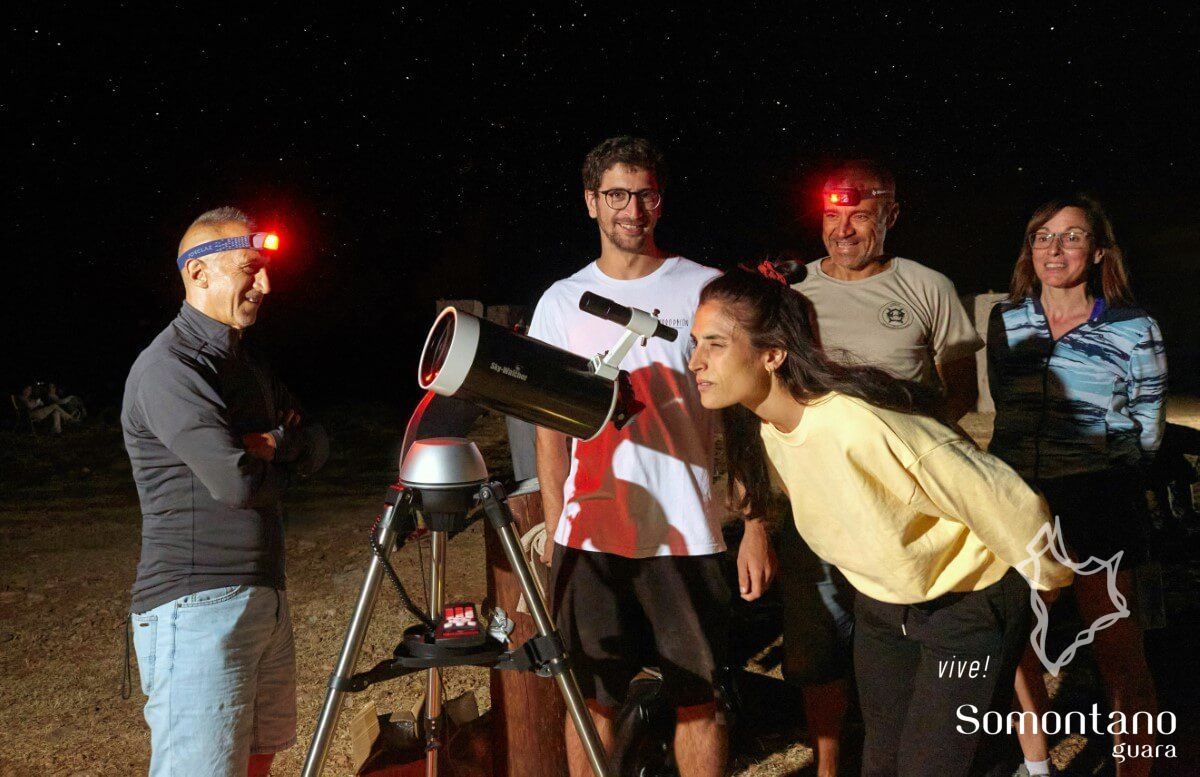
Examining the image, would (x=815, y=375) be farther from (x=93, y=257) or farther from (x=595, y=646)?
(x=93, y=257)

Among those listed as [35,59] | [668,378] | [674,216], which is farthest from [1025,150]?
[35,59]

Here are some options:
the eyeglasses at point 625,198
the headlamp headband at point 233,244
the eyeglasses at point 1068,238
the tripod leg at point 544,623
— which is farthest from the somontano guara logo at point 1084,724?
the headlamp headband at point 233,244

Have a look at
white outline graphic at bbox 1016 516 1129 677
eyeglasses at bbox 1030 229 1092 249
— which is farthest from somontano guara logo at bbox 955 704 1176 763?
eyeglasses at bbox 1030 229 1092 249

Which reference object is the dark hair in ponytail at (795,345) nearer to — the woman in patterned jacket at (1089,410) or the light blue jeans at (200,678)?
the woman in patterned jacket at (1089,410)

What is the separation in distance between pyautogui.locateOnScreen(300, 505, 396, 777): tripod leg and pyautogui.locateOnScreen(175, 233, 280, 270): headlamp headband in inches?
29.9

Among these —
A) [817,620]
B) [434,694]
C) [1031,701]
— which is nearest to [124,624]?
[434,694]

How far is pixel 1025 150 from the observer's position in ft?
39.8

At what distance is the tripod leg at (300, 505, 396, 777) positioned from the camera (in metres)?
1.84

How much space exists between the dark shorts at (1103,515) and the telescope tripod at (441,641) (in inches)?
65.5

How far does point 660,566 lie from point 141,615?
1.35 m

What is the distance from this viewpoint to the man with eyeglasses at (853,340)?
2.75m

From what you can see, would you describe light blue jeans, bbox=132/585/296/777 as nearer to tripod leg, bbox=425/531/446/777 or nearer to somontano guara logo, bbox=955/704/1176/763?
tripod leg, bbox=425/531/446/777

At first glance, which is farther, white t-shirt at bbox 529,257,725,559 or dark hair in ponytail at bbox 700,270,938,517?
white t-shirt at bbox 529,257,725,559

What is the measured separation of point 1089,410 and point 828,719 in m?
1.30
